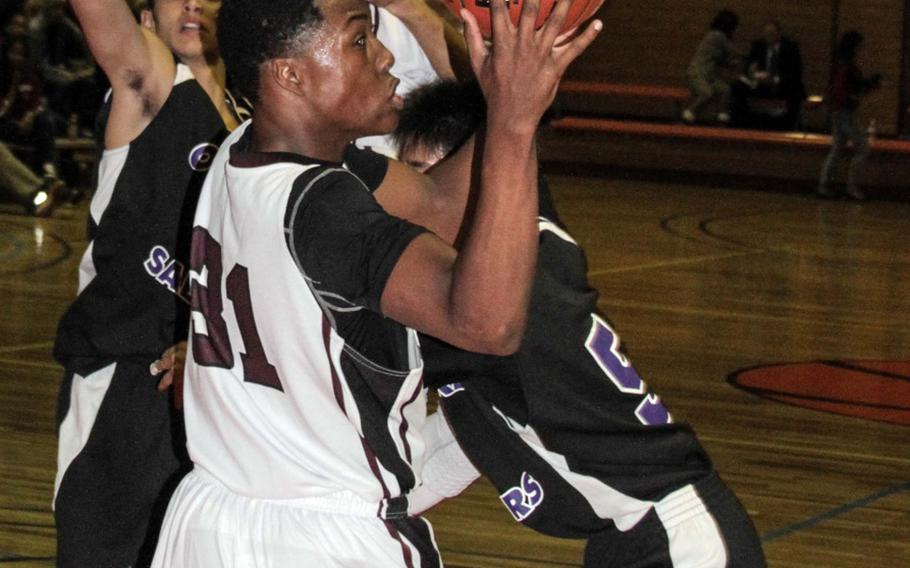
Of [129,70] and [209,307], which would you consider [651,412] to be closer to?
[209,307]

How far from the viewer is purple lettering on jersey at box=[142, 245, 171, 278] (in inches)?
134

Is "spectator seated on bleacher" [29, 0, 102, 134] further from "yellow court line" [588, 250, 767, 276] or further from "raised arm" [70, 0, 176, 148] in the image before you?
"raised arm" [70, 0, 176, 148]

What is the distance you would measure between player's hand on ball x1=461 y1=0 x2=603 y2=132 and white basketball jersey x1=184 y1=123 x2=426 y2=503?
31 cm

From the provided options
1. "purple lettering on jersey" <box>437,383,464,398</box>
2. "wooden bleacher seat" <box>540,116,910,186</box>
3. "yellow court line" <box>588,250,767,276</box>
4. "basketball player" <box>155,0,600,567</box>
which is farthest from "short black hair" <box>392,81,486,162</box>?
Answer: "wooden bleacher seat" <box>540,116,910,186</box>

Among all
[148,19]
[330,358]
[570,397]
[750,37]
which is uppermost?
[148,19]

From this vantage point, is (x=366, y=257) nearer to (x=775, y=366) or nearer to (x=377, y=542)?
(x=377, y=542)

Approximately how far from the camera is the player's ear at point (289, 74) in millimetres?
2252

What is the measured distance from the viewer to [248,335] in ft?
7.31

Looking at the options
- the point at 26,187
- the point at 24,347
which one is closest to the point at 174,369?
the point at 24,347

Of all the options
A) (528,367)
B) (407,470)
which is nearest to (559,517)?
(528,367)

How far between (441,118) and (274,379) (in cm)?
81

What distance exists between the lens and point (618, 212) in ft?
46.4

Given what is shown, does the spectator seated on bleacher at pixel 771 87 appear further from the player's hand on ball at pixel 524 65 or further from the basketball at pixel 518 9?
the player's hand on ball at pixel 524 65

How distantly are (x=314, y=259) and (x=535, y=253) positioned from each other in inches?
11.6
